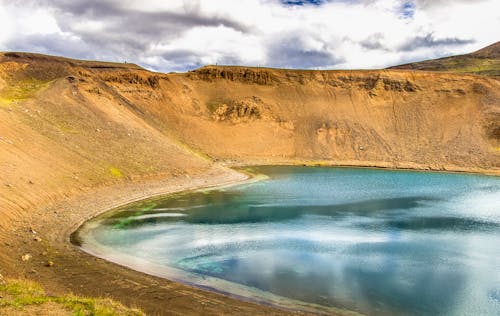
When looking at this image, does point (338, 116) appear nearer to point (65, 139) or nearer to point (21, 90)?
point (65, 139)

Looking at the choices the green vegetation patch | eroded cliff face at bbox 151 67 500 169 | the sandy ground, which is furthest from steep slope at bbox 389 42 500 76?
the sandy ground

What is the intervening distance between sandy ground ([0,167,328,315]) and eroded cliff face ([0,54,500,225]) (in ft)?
29.8

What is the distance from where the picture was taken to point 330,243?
2909cm

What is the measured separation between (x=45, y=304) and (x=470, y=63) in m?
169

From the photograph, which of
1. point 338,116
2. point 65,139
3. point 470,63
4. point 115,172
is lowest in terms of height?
point 115,172

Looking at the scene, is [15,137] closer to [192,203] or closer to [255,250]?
[192,203]

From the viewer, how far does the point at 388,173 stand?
224 ft

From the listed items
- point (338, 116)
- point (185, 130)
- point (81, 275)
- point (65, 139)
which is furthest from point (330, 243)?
point (338, 116)

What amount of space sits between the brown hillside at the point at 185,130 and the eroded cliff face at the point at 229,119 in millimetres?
228

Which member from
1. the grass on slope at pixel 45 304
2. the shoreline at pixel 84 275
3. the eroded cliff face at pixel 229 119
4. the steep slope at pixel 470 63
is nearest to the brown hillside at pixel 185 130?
the shoreline at pixel 84 275

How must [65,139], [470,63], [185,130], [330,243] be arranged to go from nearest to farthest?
[330,243] < [65,139] < [185,130] < [470,63]

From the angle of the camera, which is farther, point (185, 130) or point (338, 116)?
point (338, 116)

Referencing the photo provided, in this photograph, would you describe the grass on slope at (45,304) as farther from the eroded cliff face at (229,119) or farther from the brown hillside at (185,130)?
the eroded cliff face at (229,119)

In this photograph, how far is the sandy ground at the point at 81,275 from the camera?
17984 mm
